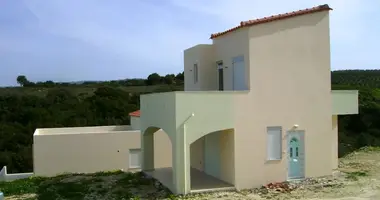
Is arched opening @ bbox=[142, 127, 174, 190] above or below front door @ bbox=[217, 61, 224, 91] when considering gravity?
below

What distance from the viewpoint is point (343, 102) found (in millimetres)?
18125

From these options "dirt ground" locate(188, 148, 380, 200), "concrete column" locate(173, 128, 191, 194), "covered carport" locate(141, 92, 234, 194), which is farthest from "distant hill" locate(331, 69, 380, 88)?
"concrete column" locate(173, 128, 191, 194)

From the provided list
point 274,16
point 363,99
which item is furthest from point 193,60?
point 363,99

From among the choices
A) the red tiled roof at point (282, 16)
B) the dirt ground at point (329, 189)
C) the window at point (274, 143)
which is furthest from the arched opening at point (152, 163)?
the red tiled roof at point (282, 16)

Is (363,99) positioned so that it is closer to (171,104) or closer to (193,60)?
(193,60)

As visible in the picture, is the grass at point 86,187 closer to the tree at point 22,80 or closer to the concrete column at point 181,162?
the concrete column at point 181,162

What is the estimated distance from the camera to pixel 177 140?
576 inches

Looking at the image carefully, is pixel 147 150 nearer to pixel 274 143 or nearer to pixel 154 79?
pixel 274 143

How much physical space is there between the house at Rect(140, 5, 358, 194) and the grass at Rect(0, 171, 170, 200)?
122 centimetres

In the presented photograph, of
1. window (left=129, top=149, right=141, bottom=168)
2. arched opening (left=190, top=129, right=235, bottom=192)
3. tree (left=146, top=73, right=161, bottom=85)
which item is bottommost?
window (left=129, top=149, right=141, bottom=168)

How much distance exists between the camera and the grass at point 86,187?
1590 cm

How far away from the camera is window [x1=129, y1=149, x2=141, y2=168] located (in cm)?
2527

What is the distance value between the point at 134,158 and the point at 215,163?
29.5ft

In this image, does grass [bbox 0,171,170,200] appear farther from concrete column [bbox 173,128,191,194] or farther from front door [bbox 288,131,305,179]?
front door [bbox 288,131,305,179]
